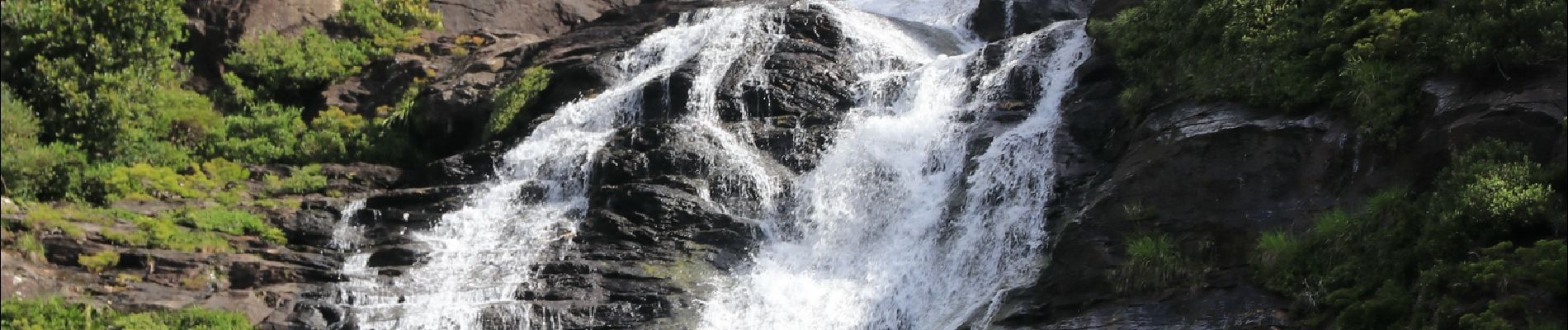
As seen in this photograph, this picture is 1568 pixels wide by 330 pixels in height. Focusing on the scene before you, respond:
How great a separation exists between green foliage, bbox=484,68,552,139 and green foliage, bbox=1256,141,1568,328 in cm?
1609

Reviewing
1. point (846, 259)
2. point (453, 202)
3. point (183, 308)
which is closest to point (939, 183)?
point (846, 259)

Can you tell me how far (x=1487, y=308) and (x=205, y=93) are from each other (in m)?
26.1

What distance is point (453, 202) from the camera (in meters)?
20.5

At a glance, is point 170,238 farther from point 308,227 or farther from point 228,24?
point 228,24

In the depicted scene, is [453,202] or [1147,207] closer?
[1147,207]

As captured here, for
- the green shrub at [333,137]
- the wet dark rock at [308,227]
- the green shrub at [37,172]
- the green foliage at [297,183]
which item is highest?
the green shrub at [333,137]

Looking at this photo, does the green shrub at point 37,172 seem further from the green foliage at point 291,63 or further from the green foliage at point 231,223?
the green foliage at point 291,63

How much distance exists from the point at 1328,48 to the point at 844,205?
7.86m

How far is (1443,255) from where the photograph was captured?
11.0 m

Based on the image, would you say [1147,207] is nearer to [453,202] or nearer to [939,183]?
[939,183]

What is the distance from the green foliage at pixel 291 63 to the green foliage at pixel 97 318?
41.8ft

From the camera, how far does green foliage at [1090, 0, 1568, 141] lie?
1189 cm

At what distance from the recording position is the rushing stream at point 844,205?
1658 centimetres

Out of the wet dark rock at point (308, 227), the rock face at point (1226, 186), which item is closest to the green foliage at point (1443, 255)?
the rock face at point (1226, 186)
